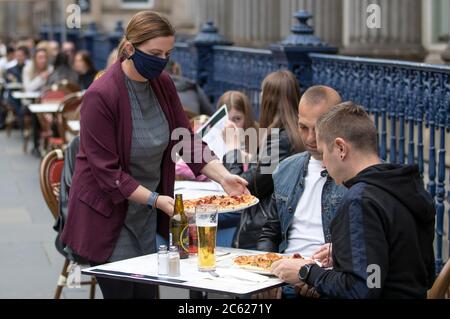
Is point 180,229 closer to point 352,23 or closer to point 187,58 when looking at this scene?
point 352,23

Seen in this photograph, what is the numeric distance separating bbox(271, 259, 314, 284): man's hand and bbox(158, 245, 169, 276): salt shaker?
0.45 meters

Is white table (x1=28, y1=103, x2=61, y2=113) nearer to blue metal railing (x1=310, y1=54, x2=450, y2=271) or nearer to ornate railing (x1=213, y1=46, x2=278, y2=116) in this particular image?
ornate railing (x1=213, y1=46, x2=278, y2=116)

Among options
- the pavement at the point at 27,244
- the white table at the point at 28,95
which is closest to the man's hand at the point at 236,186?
the pavement at the point at 27,244

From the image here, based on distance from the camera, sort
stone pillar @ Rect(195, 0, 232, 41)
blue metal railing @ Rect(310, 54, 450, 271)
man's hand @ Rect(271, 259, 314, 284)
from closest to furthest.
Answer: man's hand @ Rect(271, 259, 314, 284)
blue metal railing @ Rect(310, 54, 450, 271)
stone pillar @ Rect(195, 0, 232, 41)

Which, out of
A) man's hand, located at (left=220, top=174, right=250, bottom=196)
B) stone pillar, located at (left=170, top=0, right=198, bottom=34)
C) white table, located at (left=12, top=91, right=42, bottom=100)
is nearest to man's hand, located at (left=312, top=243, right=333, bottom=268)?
man's hand, located at (left=220, top=174, right=250, bottom=196)

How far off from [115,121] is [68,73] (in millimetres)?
12347

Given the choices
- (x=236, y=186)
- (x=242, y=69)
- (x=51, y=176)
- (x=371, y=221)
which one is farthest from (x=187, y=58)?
(x=371, y=221)

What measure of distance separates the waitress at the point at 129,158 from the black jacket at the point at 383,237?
4.49ft

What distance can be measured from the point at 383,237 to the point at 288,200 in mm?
1300

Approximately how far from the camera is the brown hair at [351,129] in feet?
12.7

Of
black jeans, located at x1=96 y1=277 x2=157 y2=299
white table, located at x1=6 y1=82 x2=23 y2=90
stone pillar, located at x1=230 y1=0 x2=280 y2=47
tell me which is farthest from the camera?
white table, located at x1=6 y1=82 x2=23 y2=90

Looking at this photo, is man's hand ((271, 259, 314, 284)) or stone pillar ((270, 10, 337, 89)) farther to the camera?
stone pillar ((270, 10, 337, 89))

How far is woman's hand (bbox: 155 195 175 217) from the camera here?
497cm
